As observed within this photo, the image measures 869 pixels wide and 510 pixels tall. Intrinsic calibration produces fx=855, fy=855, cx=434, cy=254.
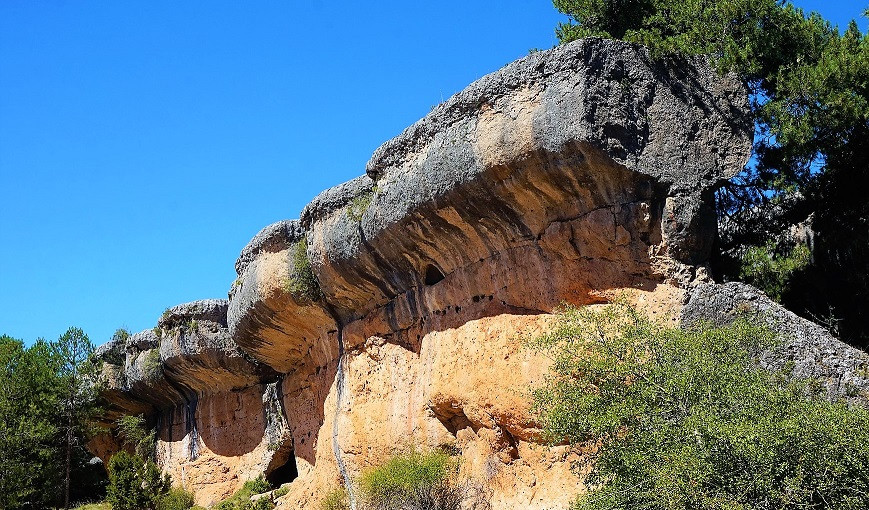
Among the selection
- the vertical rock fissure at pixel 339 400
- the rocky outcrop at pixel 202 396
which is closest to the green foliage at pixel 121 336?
the rocky outcrop at pixel 202 396

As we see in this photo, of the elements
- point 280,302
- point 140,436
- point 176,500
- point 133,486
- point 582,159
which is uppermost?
point 280,302

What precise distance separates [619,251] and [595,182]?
3.35 feet

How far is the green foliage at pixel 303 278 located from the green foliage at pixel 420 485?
15.2 ft

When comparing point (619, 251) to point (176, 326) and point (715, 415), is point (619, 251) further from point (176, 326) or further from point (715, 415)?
point (176, 326)

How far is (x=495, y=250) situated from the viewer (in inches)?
533

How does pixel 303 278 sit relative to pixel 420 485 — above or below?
above

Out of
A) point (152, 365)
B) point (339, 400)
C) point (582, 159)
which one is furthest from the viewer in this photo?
point (152, 365)

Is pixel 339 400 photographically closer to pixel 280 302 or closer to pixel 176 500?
pixel 280 302

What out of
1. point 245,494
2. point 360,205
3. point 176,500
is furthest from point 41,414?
point 360,205

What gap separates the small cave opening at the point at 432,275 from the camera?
15.0 m

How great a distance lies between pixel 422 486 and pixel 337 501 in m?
3.49

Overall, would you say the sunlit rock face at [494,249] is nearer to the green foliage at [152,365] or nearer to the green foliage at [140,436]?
the green foliage at [152,365]

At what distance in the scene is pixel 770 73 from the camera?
13883 millimetres

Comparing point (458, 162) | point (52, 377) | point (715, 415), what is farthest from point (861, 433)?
point (52, 377)
